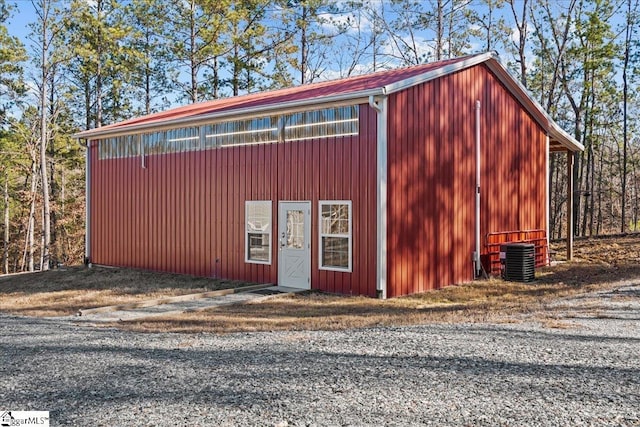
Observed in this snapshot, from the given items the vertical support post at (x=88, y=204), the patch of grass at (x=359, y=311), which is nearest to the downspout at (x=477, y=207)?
the patch of grass at (x=359, y=311)

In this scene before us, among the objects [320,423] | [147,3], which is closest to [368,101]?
[320,423]

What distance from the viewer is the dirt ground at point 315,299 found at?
317 inches

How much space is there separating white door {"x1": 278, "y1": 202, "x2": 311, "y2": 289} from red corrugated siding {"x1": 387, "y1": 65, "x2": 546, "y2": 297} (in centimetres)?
181

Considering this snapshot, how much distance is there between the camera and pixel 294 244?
1164cm

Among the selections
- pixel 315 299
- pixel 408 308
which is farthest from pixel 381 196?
pixel 315 299

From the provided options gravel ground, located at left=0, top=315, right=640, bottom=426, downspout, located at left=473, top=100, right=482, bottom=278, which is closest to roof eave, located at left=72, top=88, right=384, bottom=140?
downspout, located at left=473, top=100, right=482, bottom=278

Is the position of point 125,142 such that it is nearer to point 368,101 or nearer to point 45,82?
point 368,101

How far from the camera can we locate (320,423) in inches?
148

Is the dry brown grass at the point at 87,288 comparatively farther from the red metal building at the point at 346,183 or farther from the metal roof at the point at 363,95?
the metal roof at the point at 363,95

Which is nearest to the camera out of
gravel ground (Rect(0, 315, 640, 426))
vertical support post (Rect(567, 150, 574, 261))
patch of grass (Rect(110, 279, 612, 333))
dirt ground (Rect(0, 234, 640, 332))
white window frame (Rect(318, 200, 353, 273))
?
gravel ground (Rect(0, 315, 640, 426))

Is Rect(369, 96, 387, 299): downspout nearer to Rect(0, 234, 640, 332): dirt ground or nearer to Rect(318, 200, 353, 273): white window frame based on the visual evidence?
Rect(0, 234, 640, 332): dirt ground

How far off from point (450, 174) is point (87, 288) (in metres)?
8.43

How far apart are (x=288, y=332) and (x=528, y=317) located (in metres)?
3.31

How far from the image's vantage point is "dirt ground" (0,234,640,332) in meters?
8.05
